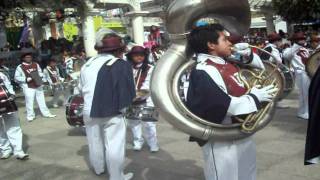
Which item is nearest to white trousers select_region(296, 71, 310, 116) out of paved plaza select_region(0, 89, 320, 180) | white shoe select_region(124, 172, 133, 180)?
paved plaza select_region(0, 89, 320, 180)

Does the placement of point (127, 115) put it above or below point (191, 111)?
below

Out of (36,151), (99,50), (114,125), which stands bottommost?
(36,151)

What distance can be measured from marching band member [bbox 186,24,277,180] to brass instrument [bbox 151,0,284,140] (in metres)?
0.07

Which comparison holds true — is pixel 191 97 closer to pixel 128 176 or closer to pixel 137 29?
pixel 128 176

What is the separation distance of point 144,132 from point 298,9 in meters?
15.7

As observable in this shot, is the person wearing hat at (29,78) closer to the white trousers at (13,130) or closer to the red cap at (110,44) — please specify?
the white trousers at (13,130)

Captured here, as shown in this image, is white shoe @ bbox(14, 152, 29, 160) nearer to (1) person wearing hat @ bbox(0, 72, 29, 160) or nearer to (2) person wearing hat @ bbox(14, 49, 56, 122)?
(1) person wearing hat @ bbox(0, 72, 29, 160)

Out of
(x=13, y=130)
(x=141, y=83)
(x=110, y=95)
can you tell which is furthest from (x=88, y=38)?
(x=110, y=95)

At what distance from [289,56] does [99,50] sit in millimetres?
4592

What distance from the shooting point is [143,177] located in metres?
5.63

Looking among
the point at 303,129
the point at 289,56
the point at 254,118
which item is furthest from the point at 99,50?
the point at 289,56

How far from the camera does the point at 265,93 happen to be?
10.8ft

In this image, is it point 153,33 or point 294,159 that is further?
point 153,33

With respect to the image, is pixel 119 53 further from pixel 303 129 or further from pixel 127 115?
pixel 303 129
